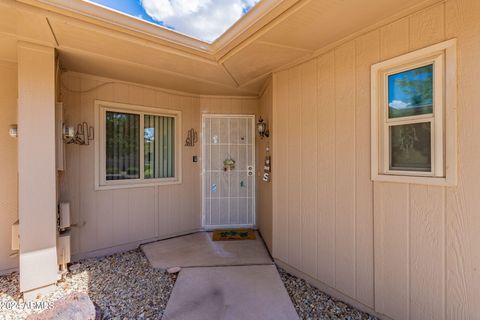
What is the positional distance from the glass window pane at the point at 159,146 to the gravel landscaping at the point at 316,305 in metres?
2.55

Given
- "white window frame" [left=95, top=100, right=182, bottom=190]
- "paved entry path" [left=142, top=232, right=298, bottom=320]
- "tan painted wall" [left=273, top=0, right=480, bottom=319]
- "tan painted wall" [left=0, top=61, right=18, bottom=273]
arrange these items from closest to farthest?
"tan painted wall" [left=273, top=0, right=480, bottom=319]
"paved entry path" [left=142, top=232, right=298, bottom=320]
"tan painted wall" [left=0, top=61, right=18, bottom=273]
"white window frame" [left=95, top=100, right=182, bottom=190]

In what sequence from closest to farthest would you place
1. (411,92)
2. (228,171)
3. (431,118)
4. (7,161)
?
(431,118) → (411,92) → (7,161) → (228,171)

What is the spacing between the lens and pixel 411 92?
178cm

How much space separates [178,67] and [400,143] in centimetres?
253

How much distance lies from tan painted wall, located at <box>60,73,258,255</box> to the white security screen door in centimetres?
16

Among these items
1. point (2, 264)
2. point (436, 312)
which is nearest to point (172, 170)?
point (2, 264)

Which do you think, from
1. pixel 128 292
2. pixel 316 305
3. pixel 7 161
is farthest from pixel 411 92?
pixel 7 161

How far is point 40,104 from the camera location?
2.26 meters

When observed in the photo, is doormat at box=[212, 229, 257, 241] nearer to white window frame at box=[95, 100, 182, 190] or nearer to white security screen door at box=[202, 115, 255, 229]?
white security screen door at box=[202, 115, 255, 229]

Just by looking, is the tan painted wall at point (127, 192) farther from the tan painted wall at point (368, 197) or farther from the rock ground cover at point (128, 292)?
the tan painted wall at point (368, 197)

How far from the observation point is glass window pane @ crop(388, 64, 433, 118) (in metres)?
1.68

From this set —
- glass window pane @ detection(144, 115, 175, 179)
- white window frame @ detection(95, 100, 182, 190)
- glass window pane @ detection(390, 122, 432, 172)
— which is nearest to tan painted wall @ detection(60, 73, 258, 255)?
white window frame @ detection(95, 100, 182, 190)

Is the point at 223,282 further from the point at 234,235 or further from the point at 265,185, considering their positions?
the point at 265,185

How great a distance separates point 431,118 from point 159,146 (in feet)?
11.5
